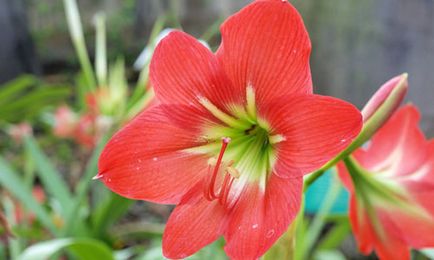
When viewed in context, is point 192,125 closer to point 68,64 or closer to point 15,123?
point 15,123

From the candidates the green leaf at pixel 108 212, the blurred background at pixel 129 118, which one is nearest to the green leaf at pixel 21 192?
the blurred background at pixel 129 118

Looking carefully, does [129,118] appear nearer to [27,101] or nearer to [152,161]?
[27,101]

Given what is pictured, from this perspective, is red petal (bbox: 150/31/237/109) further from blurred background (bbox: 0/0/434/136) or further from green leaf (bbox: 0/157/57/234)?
blurred background (bbox: 0/0/434/136)

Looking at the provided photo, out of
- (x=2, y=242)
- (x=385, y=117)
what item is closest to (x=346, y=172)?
(x=385, y=117)

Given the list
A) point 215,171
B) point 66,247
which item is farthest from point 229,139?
point 66,247

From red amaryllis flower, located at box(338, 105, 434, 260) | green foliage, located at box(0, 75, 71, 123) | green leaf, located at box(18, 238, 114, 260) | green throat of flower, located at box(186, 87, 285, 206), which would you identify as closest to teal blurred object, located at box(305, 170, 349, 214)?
green leaf, located at box(18, 238, 114, 260)

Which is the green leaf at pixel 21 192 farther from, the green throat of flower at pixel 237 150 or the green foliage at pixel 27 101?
the green throat of flower at pixel 237 150
